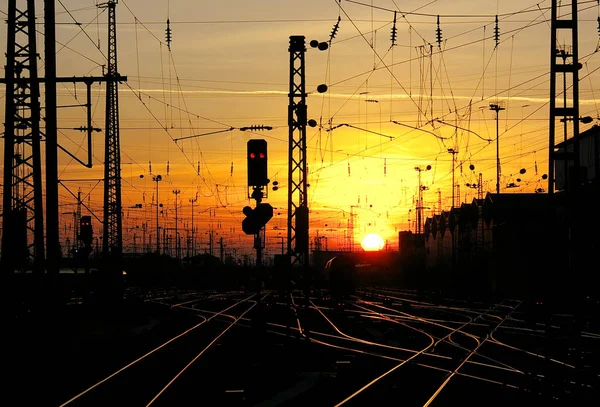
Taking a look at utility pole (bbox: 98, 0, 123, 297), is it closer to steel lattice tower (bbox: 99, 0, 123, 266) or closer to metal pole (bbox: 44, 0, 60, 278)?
steel lattice tower (bbox: 99, 0, 123, 266)

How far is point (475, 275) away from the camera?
276ft

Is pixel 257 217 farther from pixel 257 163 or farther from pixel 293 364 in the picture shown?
pixel 293 364

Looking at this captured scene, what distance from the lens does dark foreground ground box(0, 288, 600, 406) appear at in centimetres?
1769

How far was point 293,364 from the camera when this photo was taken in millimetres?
22484

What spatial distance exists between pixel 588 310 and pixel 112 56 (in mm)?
29684

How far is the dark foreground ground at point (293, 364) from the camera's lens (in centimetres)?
1769

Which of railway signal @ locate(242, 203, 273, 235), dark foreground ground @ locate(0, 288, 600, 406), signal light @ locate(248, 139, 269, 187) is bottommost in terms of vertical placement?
dark foreground ground @ locate(0, 288, 600, 406)

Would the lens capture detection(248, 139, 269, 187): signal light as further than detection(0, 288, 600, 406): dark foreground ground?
Yes

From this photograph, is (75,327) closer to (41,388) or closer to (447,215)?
(41,388)

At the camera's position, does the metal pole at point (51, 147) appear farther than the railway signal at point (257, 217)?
No

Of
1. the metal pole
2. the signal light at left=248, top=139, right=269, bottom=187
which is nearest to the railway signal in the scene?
the signal light at left=248, top=139, right=269, bottom=187

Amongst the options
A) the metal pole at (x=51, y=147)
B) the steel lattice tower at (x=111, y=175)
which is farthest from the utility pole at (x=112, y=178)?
the metal pole at (x=51, y=147)

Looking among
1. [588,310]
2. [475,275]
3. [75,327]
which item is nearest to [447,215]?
[475,275]

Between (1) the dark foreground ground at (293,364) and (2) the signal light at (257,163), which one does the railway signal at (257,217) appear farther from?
(1) the dark foreground ground at (293,364)
